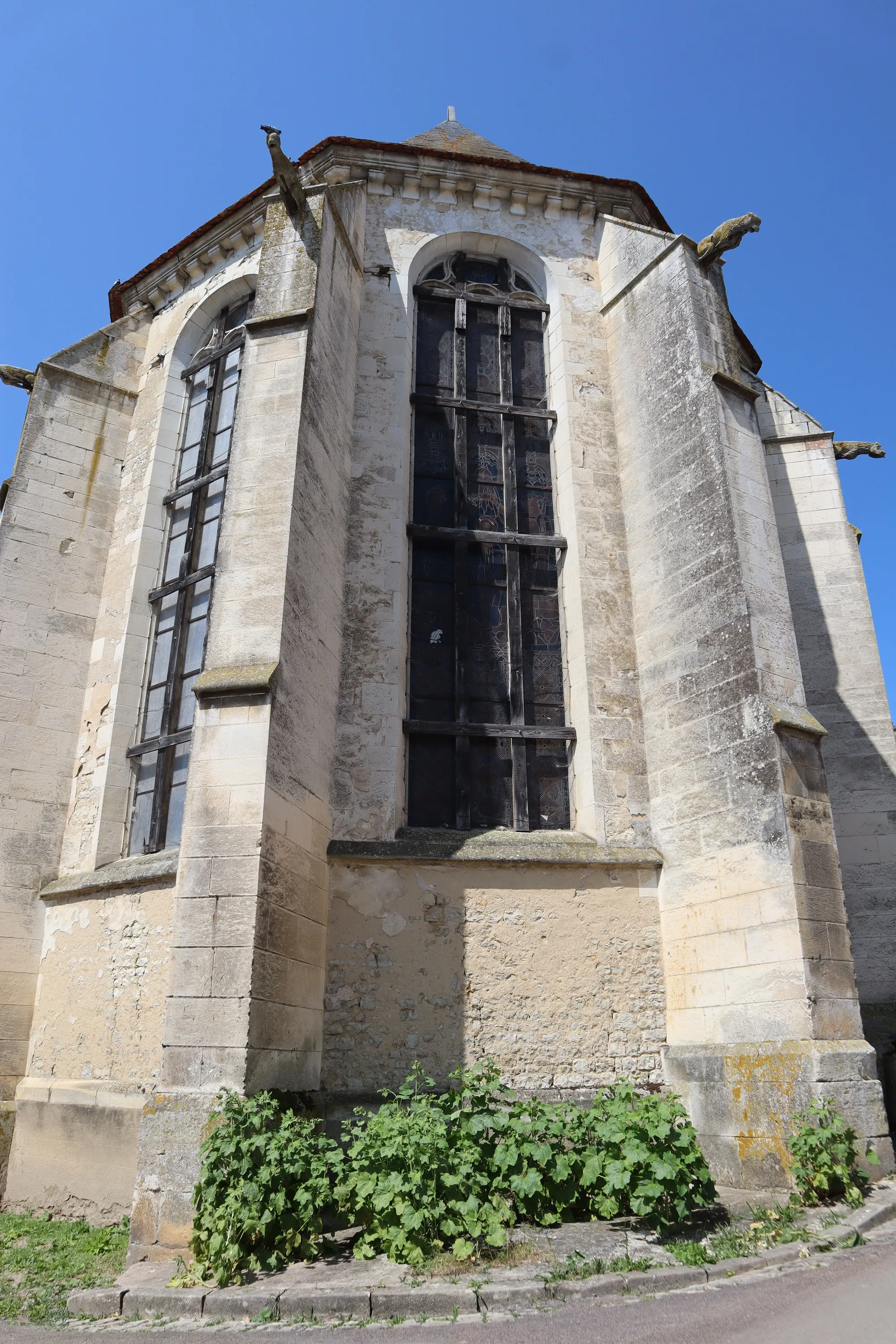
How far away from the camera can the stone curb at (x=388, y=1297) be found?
3791 mm

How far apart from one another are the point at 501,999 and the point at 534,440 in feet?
16.8

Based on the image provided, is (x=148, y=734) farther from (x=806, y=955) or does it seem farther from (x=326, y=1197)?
(x=806, y=955)

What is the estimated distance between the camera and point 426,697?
7.59m

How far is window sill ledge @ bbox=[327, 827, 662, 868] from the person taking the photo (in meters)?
6.56

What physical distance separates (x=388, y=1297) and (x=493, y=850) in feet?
10.5

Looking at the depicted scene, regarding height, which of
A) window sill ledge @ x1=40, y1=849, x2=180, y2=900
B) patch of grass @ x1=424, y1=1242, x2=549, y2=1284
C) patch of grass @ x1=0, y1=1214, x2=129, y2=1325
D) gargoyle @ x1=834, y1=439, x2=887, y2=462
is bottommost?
patch of grass @ x1=0, y1=1214, x2=129, y2=1325

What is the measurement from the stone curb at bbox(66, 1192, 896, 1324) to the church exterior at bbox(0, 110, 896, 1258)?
56 cm

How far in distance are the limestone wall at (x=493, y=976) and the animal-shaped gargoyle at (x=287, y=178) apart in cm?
534

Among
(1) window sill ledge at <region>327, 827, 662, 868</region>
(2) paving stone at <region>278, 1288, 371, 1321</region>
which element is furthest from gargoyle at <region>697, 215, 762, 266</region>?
(2) paving stone at <region>278, 1288, 371, 1321</region>

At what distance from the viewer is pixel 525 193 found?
31.6 feet

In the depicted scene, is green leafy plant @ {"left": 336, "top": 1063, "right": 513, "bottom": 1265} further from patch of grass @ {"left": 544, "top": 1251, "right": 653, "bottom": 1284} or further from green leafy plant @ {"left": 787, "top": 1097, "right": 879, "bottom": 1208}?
green leafy plant @ {"left": 787, "top": 1097, "right": 879, "bottom": 1208}

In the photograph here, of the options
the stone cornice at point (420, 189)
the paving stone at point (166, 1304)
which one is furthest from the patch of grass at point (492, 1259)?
the stone cornice at point (420, 189)

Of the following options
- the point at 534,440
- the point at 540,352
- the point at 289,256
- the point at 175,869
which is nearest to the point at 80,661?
the point at 175,869

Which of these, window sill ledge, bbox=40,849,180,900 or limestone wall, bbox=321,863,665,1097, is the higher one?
window sill ledge, bbox=40,849,180,900
